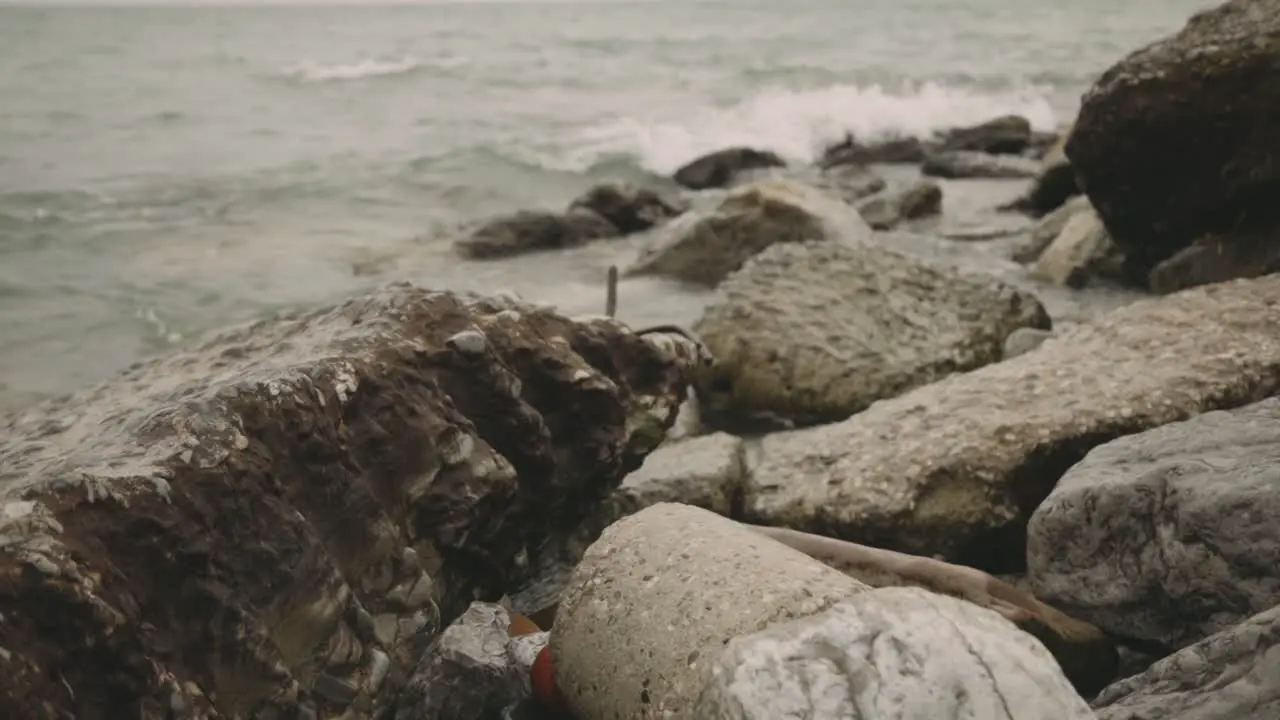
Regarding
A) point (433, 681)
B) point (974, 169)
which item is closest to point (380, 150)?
point (974, 169)

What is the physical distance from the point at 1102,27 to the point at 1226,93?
34.7 m

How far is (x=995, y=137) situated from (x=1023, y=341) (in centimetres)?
1173

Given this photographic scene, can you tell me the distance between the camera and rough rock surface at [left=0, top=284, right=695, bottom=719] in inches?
87.7

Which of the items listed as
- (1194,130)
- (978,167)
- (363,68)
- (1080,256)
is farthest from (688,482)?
(363,68)

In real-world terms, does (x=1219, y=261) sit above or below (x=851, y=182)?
above

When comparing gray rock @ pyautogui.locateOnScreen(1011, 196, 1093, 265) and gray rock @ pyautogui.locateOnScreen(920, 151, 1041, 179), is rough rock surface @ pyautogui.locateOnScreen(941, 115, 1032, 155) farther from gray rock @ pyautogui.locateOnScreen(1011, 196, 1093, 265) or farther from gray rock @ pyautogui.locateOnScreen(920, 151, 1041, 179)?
gray rock @ pyautogui.locateOnScreen(1011, 196, 1093, 265)

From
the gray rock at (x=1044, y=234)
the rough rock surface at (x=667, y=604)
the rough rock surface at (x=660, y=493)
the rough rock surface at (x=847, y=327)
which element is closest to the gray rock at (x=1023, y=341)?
the rough rock surface at (x=847, y=327)

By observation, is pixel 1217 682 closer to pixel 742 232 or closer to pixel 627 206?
pixel 742 232

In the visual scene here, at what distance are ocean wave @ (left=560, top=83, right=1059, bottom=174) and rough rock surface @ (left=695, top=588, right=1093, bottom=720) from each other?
14.4 meters

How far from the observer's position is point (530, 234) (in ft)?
36.1

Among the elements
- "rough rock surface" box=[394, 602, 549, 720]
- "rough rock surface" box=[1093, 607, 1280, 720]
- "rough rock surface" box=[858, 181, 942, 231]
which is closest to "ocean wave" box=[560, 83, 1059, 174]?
"rough rock surface" box=[858, 181, 942, 231]

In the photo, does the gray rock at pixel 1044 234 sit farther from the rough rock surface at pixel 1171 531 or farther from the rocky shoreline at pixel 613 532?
the rough rock surface at pixel 1171 531

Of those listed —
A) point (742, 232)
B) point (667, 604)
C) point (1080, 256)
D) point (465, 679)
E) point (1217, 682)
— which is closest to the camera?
point (1217, 682)

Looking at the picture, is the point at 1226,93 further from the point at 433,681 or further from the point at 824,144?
the point at 824,144
